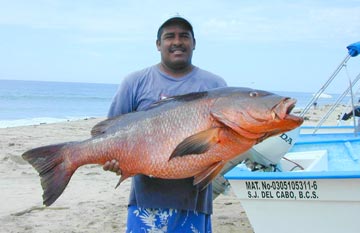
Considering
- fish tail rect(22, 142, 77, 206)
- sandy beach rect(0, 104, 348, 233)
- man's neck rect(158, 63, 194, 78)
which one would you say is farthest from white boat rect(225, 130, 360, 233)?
fish tail rect(22, 142, 77, 206)

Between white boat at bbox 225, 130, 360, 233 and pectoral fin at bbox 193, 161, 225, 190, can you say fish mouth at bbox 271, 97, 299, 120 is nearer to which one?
pectoral fin at bbox 193, 161, 225, 190

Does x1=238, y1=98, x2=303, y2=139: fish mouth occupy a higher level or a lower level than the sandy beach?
higher

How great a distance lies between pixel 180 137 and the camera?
256cm

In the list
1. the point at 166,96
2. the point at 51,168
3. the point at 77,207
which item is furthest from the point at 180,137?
the point at 77,207

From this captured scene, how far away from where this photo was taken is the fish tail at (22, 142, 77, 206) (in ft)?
8.86

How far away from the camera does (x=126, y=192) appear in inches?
299

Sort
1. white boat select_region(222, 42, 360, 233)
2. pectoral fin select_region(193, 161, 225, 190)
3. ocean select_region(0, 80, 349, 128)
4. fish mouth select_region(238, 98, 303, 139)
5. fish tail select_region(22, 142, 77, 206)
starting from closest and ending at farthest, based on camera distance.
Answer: fish mouth select_region(238, 98, 303, 139), pectoral fin select_region(193, 161, 225, 190), fish tail select_region(22, 142, 77, 206), white boat select_region(222, 42, 360, 233), ocean select_region(0, 80, 349, 128)

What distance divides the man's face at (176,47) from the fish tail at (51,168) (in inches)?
31.4

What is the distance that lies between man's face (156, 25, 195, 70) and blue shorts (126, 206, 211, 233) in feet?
2.85

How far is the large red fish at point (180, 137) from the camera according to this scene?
2414mm

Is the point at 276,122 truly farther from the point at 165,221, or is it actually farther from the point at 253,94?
the point at 165,221

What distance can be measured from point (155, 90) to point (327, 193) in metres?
2.08

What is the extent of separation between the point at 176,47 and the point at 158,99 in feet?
1.07

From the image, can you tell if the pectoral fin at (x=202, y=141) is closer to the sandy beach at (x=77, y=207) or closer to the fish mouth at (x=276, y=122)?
the fish mouth at (x=276, y=122)
